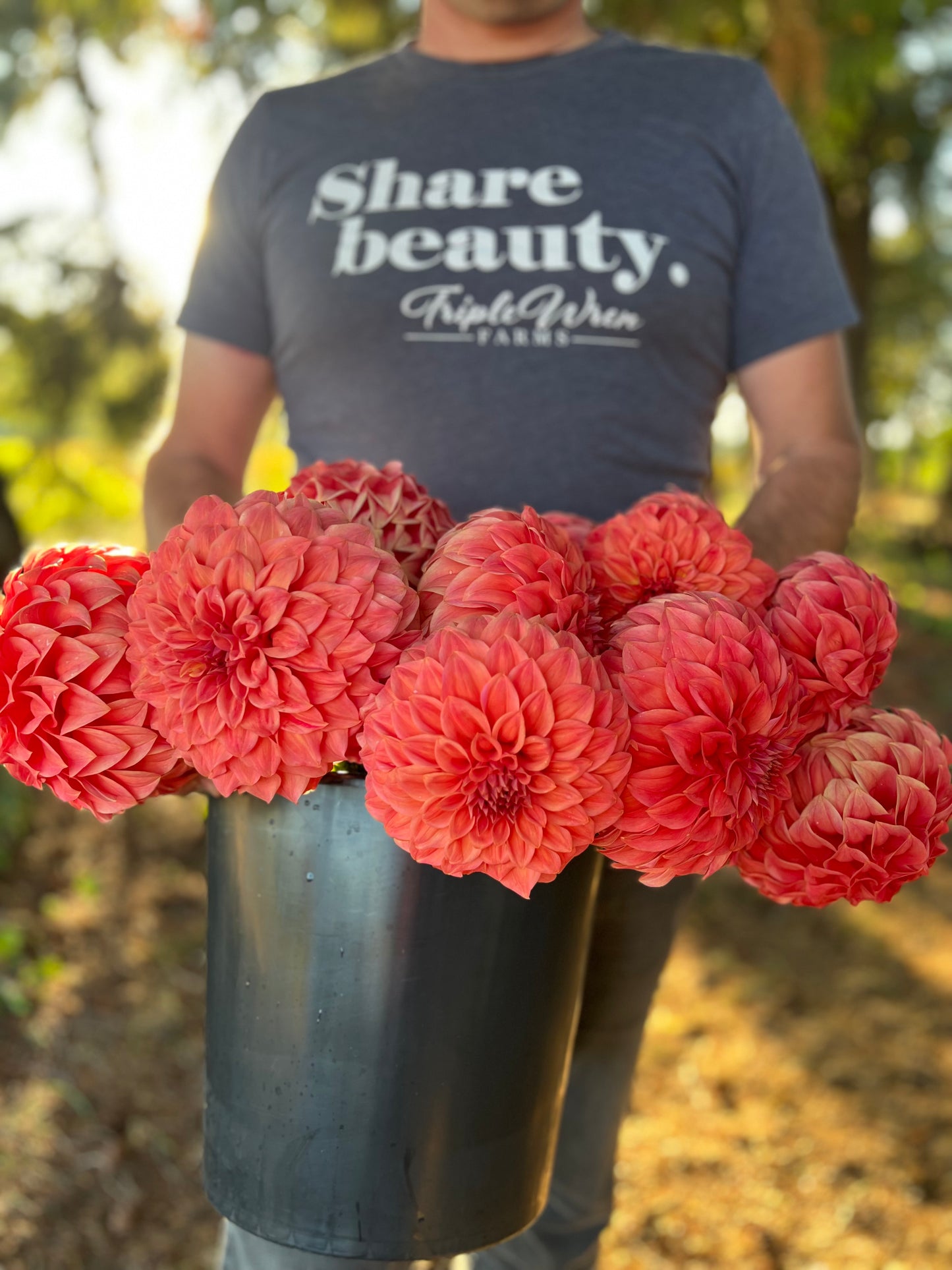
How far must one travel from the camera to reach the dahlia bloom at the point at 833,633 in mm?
861

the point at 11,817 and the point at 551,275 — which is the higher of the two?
the point at 551,275

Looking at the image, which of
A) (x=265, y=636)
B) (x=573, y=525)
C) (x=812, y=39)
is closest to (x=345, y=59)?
(x=812, y=39)

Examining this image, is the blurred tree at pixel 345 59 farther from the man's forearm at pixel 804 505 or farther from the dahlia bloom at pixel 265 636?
the dahlia bloom at pixel 265 636

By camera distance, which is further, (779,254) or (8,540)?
(8,540)

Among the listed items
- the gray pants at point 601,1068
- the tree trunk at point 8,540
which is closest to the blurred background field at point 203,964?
the tree trunk at point 8,540

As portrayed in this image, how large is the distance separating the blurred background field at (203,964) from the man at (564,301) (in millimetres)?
223

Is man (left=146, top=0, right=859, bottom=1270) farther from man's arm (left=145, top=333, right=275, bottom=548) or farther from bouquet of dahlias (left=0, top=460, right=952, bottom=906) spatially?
bouquet of dahlias (left=0, top=460, right=952, bottom=906)

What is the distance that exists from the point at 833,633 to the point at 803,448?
0.63m

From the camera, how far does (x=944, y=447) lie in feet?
39.9

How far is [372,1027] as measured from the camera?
89cm

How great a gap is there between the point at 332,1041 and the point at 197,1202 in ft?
5.82

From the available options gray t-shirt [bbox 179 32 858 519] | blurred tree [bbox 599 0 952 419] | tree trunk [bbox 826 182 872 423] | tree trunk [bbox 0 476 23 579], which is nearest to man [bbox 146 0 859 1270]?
gray t-shirt [bbox 179 32 858 519]

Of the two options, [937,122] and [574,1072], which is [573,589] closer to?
[574,1072]

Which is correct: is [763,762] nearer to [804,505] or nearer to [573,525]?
[573,525]
